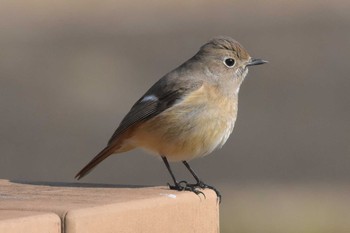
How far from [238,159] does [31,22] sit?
27.4 feet

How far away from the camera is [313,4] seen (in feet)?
71.2

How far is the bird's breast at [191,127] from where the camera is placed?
23.7 ft

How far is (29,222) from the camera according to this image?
3941 mm

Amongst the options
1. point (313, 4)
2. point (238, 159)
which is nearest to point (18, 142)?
point (238, 159)

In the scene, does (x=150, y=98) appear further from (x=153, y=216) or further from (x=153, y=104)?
(x=153, y=216)

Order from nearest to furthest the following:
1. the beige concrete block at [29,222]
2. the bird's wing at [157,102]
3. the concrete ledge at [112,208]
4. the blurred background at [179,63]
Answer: the beige concrete block at [29,222]
the concrete ledge at [112,208]
the bird's wing at [157,102]
the blurred background at [179,63]

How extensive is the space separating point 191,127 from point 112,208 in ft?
9.63

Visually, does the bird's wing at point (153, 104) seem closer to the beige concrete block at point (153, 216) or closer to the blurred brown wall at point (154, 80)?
the beige concrete block at point (153, 216)

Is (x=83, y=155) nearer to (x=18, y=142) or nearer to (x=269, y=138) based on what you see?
(x=18, y=142)

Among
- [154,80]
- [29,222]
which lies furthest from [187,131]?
[154,80]

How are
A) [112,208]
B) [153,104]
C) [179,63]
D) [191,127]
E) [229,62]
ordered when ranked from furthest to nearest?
[179,63]
[229,62]
[153,104]
[191,127]
[112,208]

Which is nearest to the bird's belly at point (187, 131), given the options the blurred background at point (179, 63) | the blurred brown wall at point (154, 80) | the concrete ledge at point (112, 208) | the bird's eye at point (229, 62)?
the bird's eye at point (229, 62)

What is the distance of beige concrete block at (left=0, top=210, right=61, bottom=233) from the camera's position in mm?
3861

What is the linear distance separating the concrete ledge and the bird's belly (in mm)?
1617
